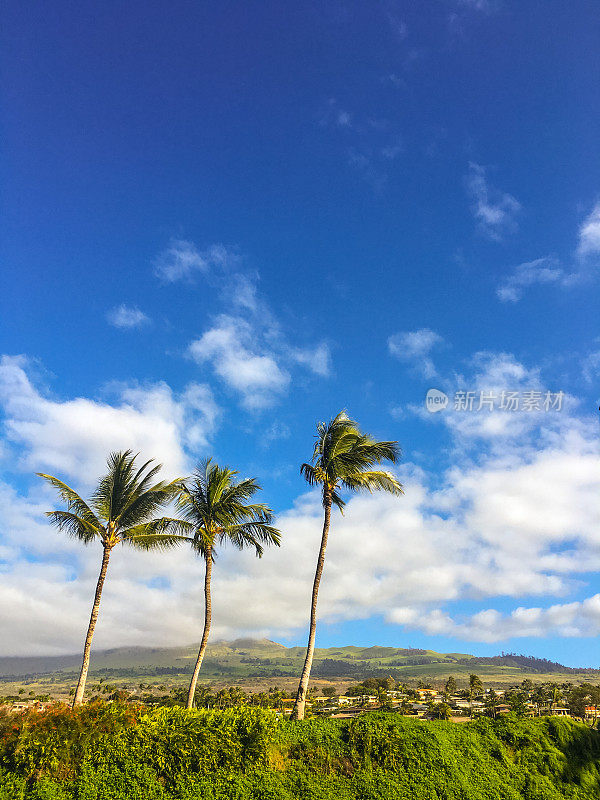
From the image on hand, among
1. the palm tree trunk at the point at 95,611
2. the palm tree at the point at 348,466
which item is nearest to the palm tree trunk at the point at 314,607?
the palm tree at the point at 348,466

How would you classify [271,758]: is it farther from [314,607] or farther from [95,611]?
[95,611]

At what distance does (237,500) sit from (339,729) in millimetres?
13254

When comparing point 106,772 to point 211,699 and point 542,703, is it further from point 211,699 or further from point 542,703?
point 542,703

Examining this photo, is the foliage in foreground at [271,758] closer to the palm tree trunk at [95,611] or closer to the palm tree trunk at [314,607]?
the palm tree trunk at [314,607]

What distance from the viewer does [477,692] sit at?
131 m

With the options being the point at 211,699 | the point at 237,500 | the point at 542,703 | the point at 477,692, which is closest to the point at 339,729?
the point at 237,500

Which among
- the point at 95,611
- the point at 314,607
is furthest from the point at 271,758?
the point at 95,611

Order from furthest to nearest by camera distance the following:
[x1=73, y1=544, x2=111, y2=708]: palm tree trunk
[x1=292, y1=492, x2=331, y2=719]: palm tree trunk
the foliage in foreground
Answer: [x1=73, y1=544, x2=111, y2=708]: palm tree trunk, [x1=292, y1=492, x2=331, y2=719]: palm tree trunk, the foliage in foreground

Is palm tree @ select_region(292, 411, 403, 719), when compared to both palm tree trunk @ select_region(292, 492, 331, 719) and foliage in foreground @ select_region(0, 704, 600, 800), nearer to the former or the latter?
palm tree trunk @ select_region(292, 492, 331, 719)

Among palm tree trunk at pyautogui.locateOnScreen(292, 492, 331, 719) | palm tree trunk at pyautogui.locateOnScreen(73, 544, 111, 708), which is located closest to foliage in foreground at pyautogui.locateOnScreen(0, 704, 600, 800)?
palm tree trunk at pyautogui.locateOnScreen(292, 492, 331, 719)

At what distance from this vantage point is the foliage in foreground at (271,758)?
12164 millimetres

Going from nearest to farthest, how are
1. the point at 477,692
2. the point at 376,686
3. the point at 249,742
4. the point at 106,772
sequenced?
1. the point at 106,772
2. the point at 249,742
3. the point at 376,686
4. the point at 477,692

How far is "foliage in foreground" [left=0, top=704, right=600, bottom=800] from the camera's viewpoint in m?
12.2

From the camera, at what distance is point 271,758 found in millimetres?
14117
